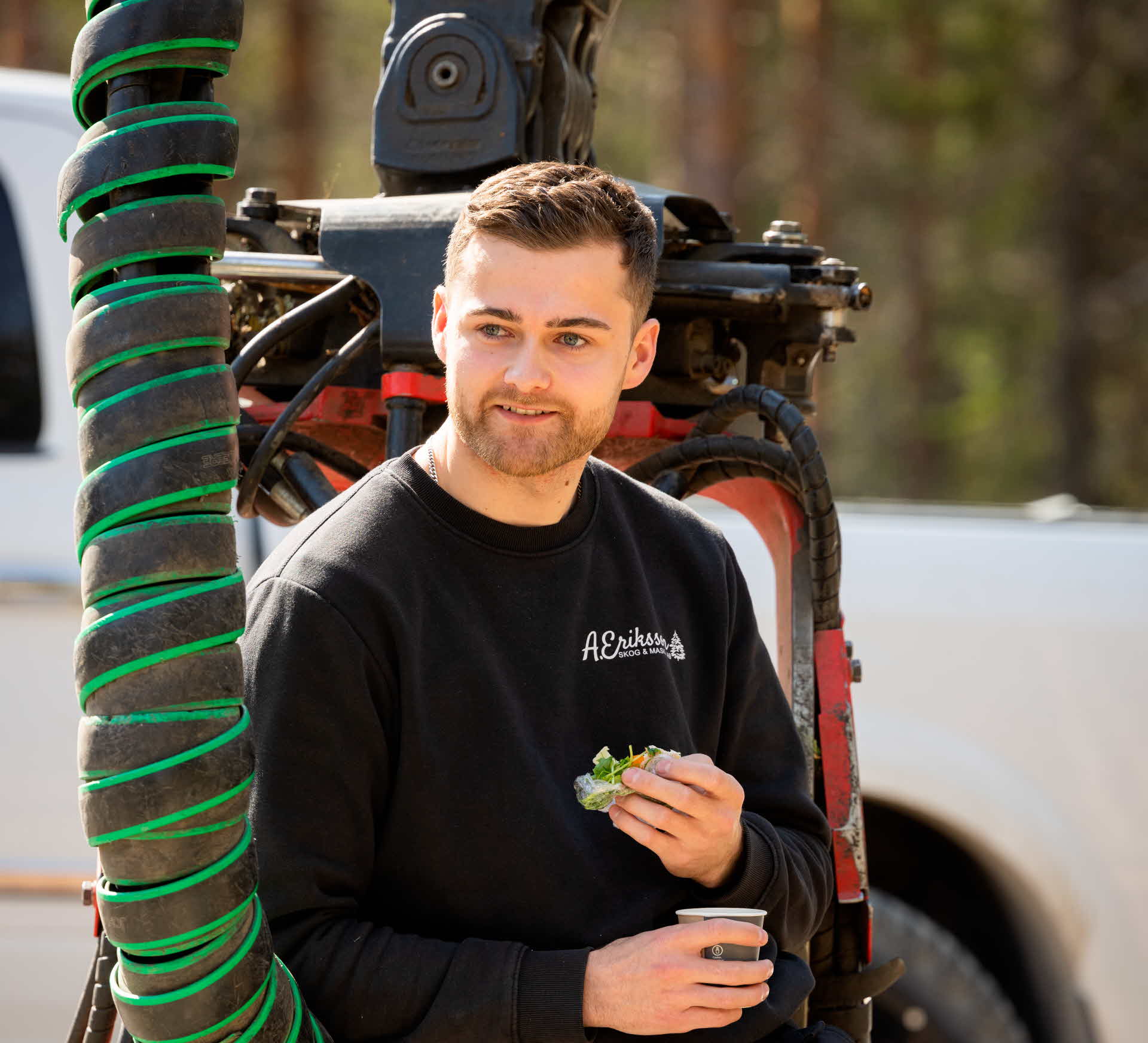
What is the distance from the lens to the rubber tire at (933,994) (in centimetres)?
339

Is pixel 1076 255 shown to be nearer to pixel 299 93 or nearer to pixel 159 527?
pixel 299 93

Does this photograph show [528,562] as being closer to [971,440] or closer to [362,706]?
[362,706]

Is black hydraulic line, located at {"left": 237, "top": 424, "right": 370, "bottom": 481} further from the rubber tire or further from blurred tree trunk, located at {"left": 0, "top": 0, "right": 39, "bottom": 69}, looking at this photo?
blurred tree trunk, located at {"left": 0, "top": 0, "right": 39, "bottom": 69}

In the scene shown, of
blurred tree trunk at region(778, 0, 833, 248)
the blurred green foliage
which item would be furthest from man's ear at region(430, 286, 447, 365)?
blurred tree trunk at region(778, 0, 833, 248)

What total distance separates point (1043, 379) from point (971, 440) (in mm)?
1253

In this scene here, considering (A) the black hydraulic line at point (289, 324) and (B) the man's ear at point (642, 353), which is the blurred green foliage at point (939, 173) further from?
(B) the man's ear at point (642, 353)

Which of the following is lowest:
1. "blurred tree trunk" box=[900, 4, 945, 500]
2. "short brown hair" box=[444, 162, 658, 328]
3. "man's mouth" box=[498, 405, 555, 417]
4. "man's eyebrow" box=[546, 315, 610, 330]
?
"blurred tree trunk" box=[900, 4, 945, 500]

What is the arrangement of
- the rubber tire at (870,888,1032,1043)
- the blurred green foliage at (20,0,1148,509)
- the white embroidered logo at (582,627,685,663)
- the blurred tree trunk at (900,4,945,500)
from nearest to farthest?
the white embroidered logo at (582,627,685,663) < the rubber tire at (870,888,1032,1043) < the blurred green foliage at (20,0,1148,509) < the blurred tree trunk at (900,4,945,500)

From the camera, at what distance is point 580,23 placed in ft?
8.49

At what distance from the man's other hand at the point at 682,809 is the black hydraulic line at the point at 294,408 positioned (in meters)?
0.83

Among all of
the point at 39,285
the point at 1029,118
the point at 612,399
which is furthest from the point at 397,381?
the point at 1029,118

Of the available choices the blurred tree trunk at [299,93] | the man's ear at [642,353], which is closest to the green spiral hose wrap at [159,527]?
the man's ear at [642,353]

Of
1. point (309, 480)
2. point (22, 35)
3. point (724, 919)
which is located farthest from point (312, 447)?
point (22, 35)

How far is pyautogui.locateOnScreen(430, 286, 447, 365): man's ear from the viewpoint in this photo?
6.53 feet
